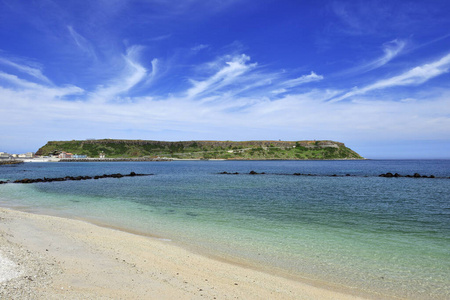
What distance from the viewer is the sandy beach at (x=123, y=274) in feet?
26.4

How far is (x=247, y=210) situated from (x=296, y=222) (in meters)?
6.08

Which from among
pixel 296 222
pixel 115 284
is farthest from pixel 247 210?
pixel 115 284

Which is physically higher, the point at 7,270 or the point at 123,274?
the point at 7,270

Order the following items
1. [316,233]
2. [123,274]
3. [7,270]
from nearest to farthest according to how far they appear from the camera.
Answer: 1. [7,270]
2. [123,274]
3. [316,233]

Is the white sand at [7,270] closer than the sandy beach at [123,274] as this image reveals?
No

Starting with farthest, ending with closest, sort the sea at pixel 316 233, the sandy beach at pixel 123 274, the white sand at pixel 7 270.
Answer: the sea at pixel 316 233 < the white sand at pixel 7 270 < the sandy beach at pixel 123 274

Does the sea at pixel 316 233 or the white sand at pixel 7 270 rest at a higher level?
the white sand at pixel 7 270

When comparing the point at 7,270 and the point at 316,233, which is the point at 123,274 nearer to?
the point at 7,270

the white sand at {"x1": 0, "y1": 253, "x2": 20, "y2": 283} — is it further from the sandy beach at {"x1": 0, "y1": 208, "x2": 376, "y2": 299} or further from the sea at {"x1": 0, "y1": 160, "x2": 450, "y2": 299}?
the sea at {"x1": 0, "y1": 160, "x2": 450, "y2": 299}

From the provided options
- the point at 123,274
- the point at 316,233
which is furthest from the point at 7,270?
the point at 316,233

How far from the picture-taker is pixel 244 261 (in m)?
12.2

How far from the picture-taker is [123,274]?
31.9 ft

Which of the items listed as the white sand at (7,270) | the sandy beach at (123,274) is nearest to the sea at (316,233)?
the sandy beach at (123,274)

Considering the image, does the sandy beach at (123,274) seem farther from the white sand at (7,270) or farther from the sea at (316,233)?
the sea at (316,233)
